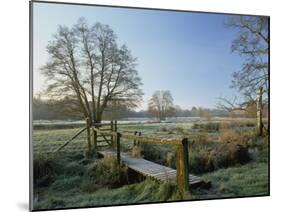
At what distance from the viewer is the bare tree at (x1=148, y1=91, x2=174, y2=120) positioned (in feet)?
12.2

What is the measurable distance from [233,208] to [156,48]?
168 centimetres

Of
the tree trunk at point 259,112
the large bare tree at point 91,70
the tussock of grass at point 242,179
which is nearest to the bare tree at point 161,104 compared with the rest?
the large bare tree at point 91,70

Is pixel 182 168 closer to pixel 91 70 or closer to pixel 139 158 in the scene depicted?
pixel 139 158

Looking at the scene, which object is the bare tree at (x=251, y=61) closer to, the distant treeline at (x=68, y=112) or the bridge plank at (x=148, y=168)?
the distant treeline at (x=68, y=112)

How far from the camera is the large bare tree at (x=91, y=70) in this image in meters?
3.52

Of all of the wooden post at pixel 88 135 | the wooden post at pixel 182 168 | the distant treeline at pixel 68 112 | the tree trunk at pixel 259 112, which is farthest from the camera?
the tree trunk at pixel 259 112

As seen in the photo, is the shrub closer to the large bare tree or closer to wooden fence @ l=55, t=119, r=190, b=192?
wooden fence @ l=55, t=119, r=190, b=192

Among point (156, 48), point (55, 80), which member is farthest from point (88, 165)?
point (156, 48)

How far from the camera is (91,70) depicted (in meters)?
3.60

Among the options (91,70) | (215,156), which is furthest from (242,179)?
(91,70)

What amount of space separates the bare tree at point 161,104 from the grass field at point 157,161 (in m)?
0.11

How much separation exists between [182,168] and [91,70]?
127cm

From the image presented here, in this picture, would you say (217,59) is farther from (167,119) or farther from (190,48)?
(167,119)

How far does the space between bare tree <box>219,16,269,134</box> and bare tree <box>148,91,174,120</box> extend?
24.5 inches
